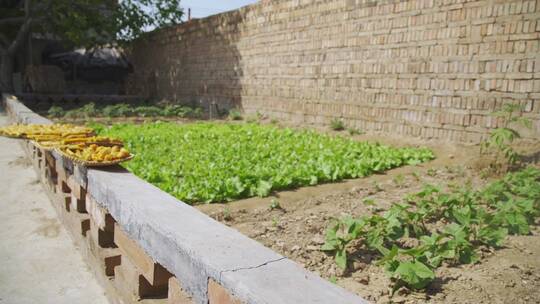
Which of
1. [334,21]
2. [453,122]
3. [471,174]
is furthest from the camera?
[334,21]

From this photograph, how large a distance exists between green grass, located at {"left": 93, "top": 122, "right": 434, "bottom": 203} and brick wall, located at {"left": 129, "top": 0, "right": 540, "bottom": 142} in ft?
3.00

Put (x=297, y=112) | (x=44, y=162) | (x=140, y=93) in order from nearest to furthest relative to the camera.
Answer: (x=44, y=162) → (x=297, y=112) → (x=140, y=93)

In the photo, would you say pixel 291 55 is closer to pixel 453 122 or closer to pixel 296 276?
pixel 453 122

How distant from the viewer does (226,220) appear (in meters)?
3.77

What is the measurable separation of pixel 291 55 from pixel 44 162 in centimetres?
664

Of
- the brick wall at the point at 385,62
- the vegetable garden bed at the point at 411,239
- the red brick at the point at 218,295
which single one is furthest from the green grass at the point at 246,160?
the red brick at the point at 218,295

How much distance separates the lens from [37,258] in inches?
132

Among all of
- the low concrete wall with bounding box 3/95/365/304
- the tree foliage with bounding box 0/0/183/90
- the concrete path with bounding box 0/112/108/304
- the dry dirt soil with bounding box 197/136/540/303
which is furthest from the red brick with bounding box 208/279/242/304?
the tree foliage with bounding box 0/0/183/90

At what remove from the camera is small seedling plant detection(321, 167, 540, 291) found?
99.6 inches

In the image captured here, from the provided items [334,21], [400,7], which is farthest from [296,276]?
[334,21]

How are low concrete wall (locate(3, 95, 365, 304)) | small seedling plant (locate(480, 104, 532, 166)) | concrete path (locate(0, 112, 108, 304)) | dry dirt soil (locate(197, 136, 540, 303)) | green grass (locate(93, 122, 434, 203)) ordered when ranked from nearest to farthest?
low concrete wall (locate(3, 95, 365, 304))
dry dirt soil (locate(197, 136, 540, 303))
concrete path (locate(0, 112, 108, 304))
green grass (locate(93, 122, 434, 203))
small seedling plant (locate(480, 104, 532, 166))

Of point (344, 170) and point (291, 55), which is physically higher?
point (291, 55)

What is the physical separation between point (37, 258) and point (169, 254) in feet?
7.27

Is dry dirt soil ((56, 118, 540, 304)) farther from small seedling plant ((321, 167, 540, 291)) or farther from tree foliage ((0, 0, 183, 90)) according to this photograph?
tree foliage ((0, 0, 183, 90))
